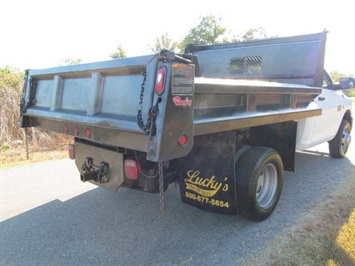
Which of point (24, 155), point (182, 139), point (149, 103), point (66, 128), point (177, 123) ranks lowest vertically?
point (24, 155)

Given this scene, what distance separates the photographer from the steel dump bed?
201 cm

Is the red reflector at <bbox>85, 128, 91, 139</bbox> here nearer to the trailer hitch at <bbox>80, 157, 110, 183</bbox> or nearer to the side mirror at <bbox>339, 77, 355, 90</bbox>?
the trailer hitch at <bbox>80, 157, 110, 183</bbox>

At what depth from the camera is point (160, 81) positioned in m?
2.00

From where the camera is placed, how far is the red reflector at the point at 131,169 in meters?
2.64

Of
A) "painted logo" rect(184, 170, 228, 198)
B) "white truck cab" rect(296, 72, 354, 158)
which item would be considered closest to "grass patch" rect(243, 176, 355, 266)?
"painted logo" rect(184, 170, 228, 198)

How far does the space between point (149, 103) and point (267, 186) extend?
6.80ft

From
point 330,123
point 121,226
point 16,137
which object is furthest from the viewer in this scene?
point 16,137

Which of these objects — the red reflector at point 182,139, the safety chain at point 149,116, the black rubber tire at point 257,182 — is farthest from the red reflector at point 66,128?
the black rubber tire at point 257,182

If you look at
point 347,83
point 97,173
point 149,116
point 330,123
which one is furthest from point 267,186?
point 347,83

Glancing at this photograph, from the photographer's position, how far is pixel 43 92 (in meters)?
3.32

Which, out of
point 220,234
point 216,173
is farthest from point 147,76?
point 220,234

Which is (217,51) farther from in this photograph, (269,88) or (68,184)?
(68,184)

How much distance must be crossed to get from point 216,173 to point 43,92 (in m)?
2.11

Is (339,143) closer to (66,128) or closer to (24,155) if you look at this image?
(66,128)
